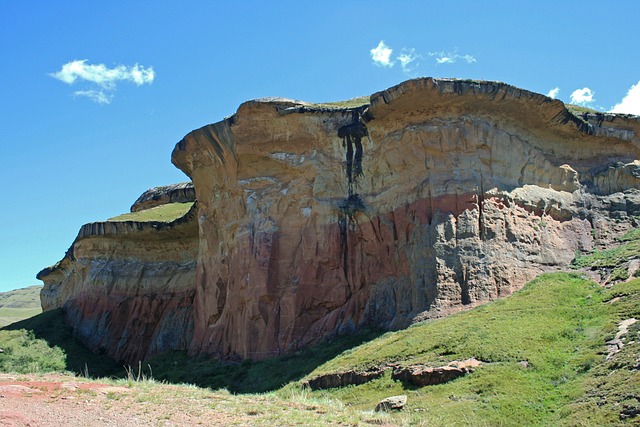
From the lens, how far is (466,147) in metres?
30.9

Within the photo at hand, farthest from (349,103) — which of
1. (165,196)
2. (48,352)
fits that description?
(165,196)

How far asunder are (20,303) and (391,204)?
12774 centimetres

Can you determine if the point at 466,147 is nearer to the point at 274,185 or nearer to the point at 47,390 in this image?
the point at 274,185

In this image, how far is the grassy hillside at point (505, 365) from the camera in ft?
Answer: 58.0

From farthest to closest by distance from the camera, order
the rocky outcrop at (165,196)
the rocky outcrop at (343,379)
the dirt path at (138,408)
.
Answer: the rocky outcrop at (165,196), the rocky outcrop at (343,379), the dirt path at (138,408)

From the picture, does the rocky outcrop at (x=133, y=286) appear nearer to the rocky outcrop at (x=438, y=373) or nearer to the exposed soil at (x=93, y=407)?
the rocky outcrop at (x=438, y=373)

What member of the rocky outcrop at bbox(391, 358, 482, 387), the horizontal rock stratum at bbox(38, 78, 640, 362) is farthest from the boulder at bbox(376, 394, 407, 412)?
the horizontal rock stratum at bbox(38, 78, 640, 362)

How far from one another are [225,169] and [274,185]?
11.9 feet

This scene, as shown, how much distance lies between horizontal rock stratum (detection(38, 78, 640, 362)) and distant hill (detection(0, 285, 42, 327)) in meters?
85.9

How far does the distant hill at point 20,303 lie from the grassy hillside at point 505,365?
312 ft

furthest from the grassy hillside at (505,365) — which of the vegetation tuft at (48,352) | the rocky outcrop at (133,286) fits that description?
the rocky outcrop at (133,286)

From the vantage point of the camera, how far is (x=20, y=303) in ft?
467

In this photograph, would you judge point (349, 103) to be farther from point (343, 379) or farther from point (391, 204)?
point (343, 379)

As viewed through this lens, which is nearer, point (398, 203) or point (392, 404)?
point (392, 404)
